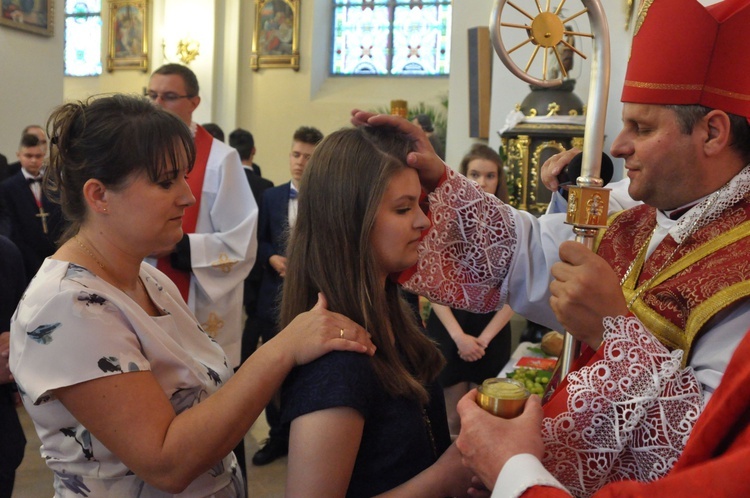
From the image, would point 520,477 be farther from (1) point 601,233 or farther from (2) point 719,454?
(1) point 601,233

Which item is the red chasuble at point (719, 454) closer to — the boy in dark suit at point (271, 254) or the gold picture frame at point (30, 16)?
the boy in dark suit at point (271, 254)

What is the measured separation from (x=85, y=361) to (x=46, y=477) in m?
3.11

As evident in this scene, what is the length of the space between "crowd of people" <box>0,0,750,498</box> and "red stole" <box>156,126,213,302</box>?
163cm

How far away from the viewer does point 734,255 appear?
154cm

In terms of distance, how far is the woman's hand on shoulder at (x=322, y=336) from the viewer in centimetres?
151

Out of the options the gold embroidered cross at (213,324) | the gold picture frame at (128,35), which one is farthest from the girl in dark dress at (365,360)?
the gold picture frame at (128,35)

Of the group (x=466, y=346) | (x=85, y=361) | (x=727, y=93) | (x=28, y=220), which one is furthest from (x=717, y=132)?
(x=28, y=220)

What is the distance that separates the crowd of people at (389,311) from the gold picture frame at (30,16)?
6.43m

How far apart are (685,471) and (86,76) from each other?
14673mm

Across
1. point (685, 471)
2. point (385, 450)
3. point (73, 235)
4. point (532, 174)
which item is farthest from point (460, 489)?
point (532, 174)

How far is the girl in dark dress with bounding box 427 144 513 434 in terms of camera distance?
4027mm

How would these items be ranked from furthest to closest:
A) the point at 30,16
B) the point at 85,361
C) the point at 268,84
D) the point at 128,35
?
1. the point at 128,35
2. the point at 268,84
3. the point at 30,16
4. the point at 85,361

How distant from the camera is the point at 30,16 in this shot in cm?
748

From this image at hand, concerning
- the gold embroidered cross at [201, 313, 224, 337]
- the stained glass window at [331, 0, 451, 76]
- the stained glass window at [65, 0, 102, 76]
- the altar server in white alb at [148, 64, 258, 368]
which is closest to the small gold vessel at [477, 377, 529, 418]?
the altar server in white alb at [148, 64, 258, 368]
